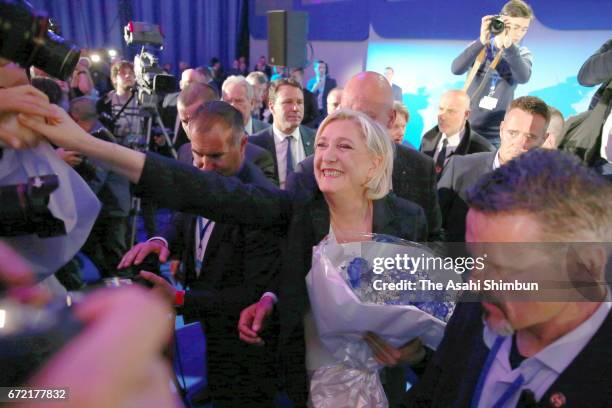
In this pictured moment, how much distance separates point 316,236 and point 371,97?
1.23 m

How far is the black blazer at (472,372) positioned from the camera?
836mm

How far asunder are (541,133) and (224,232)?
168 centimetres

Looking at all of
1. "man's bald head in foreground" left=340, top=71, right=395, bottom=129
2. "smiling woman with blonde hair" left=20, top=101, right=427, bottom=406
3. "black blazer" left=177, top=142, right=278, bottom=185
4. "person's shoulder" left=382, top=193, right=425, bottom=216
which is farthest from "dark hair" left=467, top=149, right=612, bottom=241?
"black blazer" left=177, top=142, right=278, bottom=185

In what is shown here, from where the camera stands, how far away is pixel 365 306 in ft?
3.68

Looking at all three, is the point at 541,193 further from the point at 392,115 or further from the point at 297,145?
the point at 297,145

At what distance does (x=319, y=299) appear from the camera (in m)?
1.22

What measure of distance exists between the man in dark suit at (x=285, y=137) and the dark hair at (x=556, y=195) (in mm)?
2554

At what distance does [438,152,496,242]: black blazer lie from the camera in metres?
2.54

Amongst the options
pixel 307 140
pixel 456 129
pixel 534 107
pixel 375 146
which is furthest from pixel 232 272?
pixel 456 129

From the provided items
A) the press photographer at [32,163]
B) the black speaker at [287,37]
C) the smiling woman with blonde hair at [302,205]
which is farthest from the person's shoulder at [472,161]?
the black speaker at [287,37]

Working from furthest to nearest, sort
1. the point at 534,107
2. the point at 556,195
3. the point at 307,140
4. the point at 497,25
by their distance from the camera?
1. the point at 307,140
2. the point at 497,25
3. the point at 534,107
4. the point at 556,195

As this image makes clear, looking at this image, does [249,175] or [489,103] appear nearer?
[249,175]

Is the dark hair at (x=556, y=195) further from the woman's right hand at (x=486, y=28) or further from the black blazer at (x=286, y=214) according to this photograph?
the woman's right hand at (x=486, y=28)

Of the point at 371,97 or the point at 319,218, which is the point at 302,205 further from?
the point at 371,97
